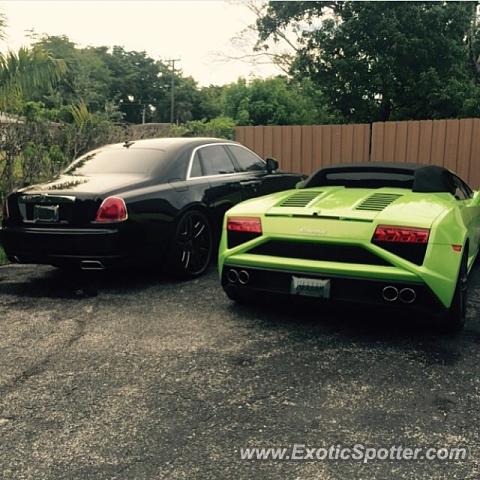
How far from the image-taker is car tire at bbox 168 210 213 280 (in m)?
5.62

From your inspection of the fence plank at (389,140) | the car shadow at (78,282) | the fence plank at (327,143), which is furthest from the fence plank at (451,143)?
the car shadow at (78,282)

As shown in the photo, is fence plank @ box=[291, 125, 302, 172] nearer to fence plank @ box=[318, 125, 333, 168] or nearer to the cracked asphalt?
fence plank @ box=[318, 125, 333, 168]

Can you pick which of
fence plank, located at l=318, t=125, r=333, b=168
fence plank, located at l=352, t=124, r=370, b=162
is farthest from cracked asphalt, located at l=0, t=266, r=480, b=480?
fence plank, located at l=318, t=125, r=333, b=168

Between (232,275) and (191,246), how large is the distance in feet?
5.10

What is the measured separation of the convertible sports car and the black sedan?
1.14 meters

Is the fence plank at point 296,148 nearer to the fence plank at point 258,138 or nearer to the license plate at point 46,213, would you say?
the fence plank at point 258,138

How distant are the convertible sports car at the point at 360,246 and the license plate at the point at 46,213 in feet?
5.82

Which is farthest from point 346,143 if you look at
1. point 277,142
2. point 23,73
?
point 23,73

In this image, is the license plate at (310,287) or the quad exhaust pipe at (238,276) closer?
the license plate at (310,287)

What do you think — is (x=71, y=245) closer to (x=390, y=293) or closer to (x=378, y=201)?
(x=378, y=201)

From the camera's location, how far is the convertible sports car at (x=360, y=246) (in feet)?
12.2

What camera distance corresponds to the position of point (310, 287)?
13.1 ft

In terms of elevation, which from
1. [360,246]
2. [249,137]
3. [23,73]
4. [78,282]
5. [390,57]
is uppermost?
[390,57]

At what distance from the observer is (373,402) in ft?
9.96
